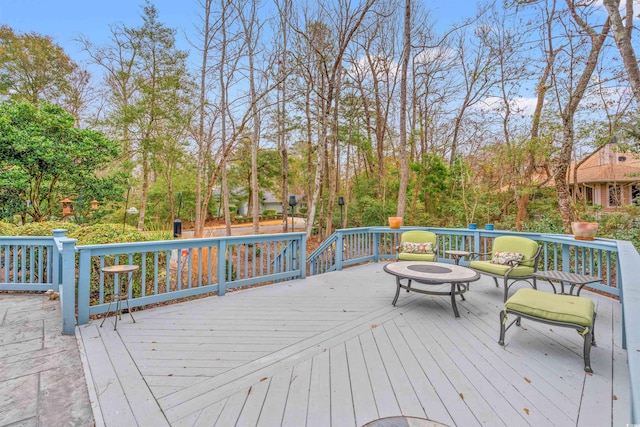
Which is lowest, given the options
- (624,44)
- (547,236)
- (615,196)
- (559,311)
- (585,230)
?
(559,311)

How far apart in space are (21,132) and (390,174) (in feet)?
39.3

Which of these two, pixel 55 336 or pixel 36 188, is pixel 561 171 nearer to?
pixel 55 336

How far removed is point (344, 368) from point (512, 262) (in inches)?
117

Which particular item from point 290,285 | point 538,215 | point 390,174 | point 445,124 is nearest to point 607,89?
point 538,215

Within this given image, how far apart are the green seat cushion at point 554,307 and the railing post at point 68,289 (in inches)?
160

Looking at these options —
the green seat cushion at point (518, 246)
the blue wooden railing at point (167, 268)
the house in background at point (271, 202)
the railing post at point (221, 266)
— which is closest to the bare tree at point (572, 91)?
the green seat cushion at point (518, 246)

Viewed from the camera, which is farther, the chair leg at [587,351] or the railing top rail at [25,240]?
the railing top rail at [25,240]

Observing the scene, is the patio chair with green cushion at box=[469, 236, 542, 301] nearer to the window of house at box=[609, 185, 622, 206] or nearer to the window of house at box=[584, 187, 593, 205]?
the window of house at box=[609, 185, 622, 206]

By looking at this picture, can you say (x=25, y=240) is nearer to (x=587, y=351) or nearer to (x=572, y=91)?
(x=587, y=351)

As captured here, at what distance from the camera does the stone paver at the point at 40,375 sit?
5.81ft

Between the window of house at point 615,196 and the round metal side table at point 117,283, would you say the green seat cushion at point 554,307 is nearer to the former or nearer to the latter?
the round metal side table at point 117,283

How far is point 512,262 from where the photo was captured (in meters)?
3.98

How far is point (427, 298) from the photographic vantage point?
4.09 m

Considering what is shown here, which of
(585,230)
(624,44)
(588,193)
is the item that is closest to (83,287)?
(585,230)
